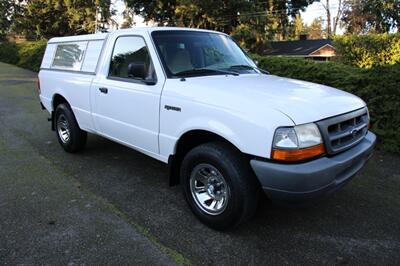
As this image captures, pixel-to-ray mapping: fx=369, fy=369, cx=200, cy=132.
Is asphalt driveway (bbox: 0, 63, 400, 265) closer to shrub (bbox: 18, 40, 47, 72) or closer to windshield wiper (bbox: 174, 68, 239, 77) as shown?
windshield wiper (bbox: 174, 68, 239, 77)

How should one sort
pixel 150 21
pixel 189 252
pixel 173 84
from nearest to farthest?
pixel 189 252 → pixel 173 84 → pixel 150 21

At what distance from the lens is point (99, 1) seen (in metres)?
38.4

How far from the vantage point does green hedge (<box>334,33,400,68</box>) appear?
58.4ft

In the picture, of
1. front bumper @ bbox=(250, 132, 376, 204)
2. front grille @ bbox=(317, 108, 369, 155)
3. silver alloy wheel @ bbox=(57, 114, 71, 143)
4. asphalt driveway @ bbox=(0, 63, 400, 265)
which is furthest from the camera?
silver alloy wheel @ bbox=(57, 114, 71, 143)

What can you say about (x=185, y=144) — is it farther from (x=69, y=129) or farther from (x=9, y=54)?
(x=9, y=54)

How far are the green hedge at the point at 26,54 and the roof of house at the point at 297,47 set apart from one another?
950 inches

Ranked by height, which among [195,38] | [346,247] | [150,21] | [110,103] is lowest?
[346,247]

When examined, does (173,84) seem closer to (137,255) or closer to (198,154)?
(198,154)

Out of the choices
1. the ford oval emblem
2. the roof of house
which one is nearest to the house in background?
the roof of house

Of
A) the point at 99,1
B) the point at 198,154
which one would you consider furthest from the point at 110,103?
the point at 99,1

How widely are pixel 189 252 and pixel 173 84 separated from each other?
5.37ft

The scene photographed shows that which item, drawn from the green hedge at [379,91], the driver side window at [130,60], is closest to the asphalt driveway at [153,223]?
the green hedge at [379,91]

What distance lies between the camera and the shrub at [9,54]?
92.3 ft

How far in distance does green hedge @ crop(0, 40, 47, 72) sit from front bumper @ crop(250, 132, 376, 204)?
2130 cm
